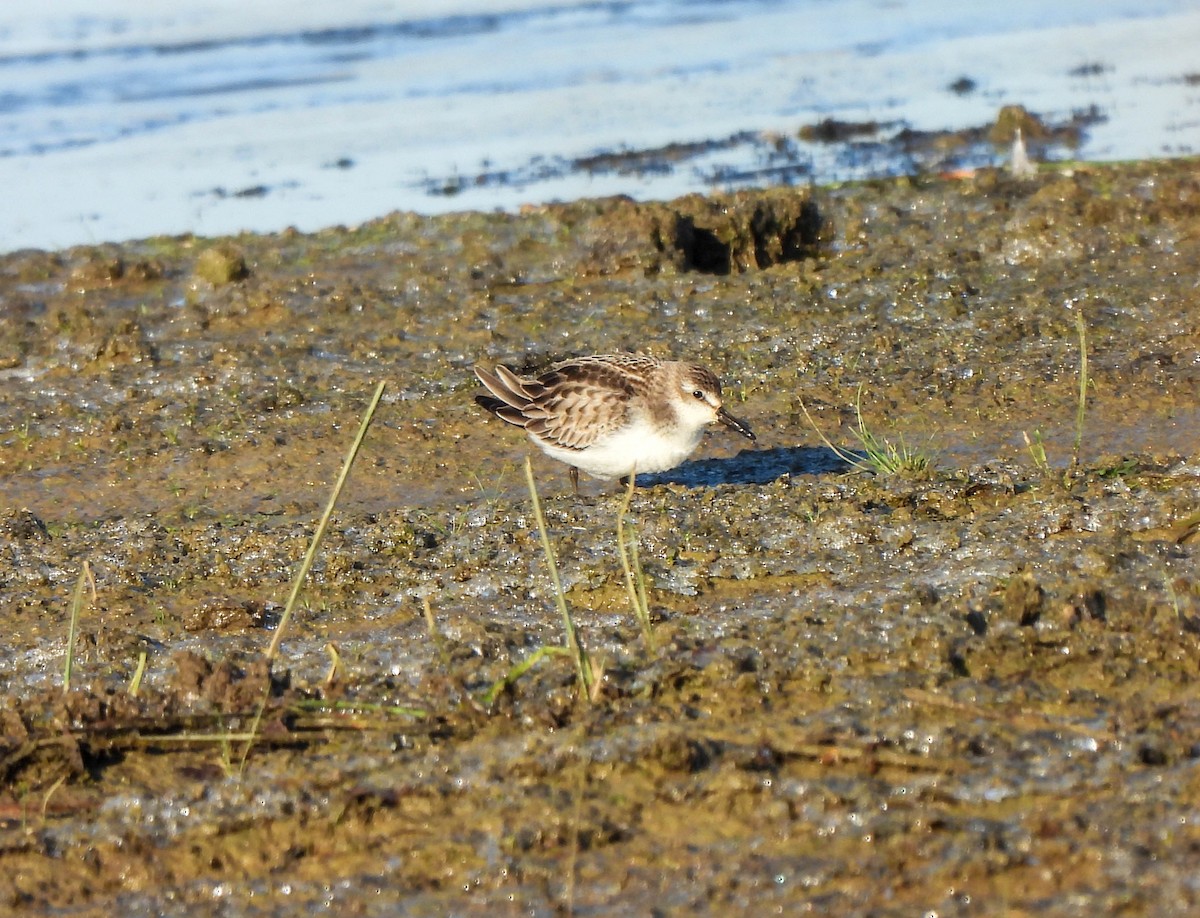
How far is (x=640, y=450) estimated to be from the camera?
6.97 metres

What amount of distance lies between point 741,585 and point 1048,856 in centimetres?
209

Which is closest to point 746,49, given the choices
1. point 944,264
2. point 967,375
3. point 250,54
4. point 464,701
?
point 250,54

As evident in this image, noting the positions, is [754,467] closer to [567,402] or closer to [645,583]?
[567,402]

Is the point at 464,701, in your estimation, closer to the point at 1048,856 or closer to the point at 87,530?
the point at 1048,856

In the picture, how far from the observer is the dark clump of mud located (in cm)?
417

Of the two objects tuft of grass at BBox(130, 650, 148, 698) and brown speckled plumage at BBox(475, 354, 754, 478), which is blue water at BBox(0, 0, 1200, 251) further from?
tuft of grass at BBox(130, 650, 148, 698)

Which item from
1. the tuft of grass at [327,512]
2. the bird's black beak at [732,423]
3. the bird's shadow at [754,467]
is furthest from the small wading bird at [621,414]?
the tuft of grass at [327,512]

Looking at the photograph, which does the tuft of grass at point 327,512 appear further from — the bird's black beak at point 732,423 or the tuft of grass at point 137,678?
the bird's black beak at point 732,423

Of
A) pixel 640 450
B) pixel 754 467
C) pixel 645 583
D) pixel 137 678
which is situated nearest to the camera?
pixel 137 678

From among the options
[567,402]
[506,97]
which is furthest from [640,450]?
[506,97]

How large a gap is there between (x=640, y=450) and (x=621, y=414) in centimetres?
20

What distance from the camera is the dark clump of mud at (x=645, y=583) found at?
4.17 metres

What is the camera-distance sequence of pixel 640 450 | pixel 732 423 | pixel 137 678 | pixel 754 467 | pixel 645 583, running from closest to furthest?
pixel 137 678 → pixel 645 583 → pixel 640 450 → pixel 732 423 → pixel 754 467

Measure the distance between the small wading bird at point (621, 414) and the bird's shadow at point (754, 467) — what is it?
332 mm
